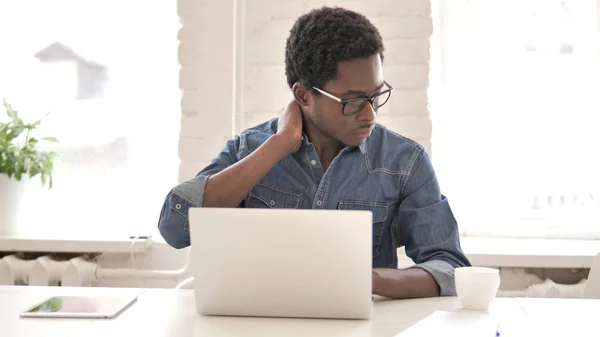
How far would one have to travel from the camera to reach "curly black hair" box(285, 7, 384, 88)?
183 centimetres

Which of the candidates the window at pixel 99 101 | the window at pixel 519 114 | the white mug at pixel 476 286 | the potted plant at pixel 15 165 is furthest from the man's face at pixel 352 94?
the potted plant at pixel 15 165

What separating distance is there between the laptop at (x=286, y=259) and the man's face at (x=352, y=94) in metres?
0.54

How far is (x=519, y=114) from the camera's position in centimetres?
284

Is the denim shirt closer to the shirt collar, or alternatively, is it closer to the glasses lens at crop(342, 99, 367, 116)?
the shirt collar

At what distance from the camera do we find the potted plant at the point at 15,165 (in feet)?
9.36

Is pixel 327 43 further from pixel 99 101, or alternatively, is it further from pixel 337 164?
pixel 99 101

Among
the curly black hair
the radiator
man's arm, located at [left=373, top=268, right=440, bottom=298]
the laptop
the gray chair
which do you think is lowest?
the radiator

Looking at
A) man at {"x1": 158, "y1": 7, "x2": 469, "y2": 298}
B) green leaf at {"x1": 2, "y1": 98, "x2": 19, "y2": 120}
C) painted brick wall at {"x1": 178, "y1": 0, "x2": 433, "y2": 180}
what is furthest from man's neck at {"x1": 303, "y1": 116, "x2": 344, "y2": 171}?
green leaf at {"x1": 2, "y1": 98, "x2": 19, "y2": 120}

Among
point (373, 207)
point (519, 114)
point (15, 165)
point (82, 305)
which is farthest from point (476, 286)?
point (15, 165)

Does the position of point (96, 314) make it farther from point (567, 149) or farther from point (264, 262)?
point (567, 149)

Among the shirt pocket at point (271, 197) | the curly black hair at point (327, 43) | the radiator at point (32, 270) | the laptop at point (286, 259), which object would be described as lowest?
the radiator at point (32, 270)

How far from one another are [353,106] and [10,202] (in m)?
1.64

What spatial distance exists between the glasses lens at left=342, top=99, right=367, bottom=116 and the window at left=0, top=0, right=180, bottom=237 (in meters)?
1.35

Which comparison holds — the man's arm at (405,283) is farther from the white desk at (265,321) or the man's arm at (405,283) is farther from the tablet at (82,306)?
the tablet at (82,306)
